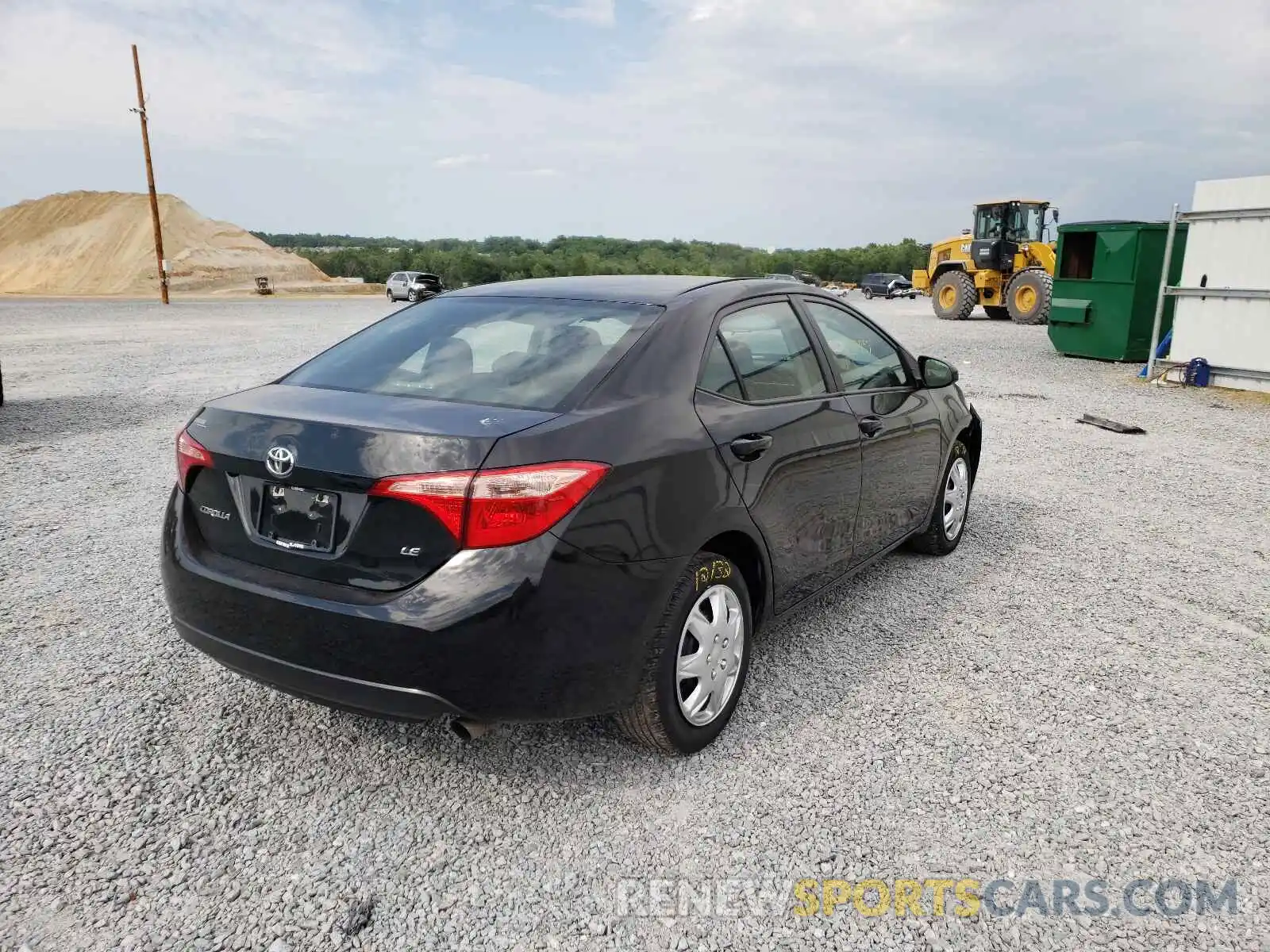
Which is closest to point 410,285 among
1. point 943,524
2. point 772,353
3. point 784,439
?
point 943,524

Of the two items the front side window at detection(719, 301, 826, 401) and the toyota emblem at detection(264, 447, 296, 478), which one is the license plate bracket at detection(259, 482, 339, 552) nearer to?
the toyota emblem at detection(264, 447, 296, 478)

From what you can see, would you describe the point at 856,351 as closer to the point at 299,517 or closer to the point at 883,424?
the point at 883,424

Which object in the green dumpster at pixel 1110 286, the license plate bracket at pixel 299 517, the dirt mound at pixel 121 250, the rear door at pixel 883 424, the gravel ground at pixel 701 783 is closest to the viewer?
the gravel ground at pixel 701 783

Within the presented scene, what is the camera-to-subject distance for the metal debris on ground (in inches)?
371

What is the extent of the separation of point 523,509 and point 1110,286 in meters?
15.1

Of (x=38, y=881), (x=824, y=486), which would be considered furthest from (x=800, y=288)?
(x=38, y=881)

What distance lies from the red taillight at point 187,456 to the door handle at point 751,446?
1.66 m

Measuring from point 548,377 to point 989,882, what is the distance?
1.94 m

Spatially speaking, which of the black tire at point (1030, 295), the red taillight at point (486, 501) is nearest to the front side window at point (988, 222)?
the black tire at point (1030, 295)

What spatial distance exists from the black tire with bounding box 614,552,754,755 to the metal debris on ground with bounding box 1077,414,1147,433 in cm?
777

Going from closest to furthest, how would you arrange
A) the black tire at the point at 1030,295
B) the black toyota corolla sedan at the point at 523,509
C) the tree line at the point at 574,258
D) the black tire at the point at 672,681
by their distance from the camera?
the black toyota corolla sedan at the point at 523,509 < the black tire at the point at 672,681 < the black tire at the point at 1030,295 < the tree line at the point at 574,258

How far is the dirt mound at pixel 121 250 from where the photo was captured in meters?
61.5

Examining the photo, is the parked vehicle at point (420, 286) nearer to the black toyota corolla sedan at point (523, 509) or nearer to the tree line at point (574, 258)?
the tree line at point (574, 258)

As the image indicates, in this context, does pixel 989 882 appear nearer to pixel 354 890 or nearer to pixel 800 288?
pixel 354 890
